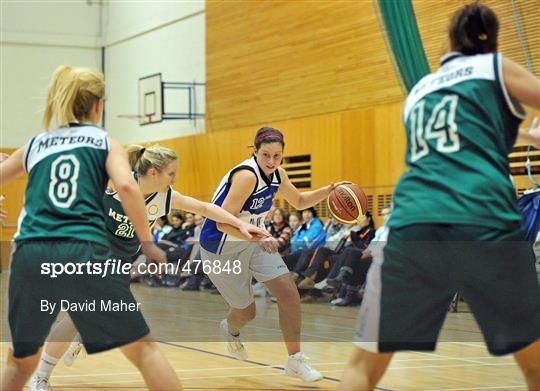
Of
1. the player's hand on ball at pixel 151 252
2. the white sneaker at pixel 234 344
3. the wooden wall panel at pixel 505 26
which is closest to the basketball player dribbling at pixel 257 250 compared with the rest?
the white sneaker at pixel 234 344

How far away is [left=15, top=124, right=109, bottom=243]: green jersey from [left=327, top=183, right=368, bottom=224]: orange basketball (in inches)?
122

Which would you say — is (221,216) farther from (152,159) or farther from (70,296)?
(70,296)

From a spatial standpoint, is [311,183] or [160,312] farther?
[311,183]

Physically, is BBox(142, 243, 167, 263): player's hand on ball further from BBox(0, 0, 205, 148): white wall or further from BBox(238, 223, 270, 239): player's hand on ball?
BBox(0, 0, 205, 148): white wall

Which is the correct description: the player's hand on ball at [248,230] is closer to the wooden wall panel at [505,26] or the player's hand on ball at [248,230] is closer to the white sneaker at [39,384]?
the white sneaker at [39,384]

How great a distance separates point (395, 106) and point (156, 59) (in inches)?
329

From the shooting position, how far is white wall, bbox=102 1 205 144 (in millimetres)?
18578

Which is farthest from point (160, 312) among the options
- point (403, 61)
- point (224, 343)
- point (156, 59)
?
point (156, 59)

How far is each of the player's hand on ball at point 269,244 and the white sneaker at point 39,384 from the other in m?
Answer: 1.43

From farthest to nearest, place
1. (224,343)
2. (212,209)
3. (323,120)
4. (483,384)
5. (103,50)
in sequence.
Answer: (103,50)
(323,120)
(224,343)
(483,384)
(212,209)

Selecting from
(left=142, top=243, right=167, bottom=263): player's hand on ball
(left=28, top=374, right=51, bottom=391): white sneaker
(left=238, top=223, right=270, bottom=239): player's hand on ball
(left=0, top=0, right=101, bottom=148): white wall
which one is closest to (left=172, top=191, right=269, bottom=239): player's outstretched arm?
(left=238, top=223, right=270, bottom=239): player's hand on ball

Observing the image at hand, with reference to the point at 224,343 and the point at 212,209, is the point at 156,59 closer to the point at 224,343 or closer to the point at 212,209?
the point at 224,343

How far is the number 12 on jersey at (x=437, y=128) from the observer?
2.83 m

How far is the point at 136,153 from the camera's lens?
15.9ft
